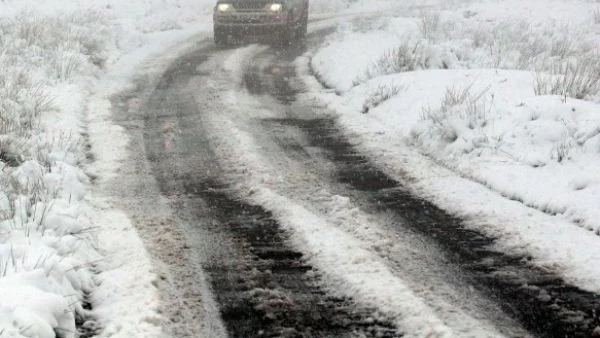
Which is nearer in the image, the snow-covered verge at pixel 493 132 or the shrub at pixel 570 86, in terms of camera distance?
the snow-covered verge at pixel 493 132

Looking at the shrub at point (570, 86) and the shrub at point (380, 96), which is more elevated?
the shrub at point (570, 86)

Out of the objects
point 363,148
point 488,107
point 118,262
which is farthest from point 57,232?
point 488,107

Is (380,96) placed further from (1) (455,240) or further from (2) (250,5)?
(2) (250,5)

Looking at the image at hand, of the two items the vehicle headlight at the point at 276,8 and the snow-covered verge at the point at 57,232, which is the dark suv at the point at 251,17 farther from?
the snow-covered verge at the point at 57,232

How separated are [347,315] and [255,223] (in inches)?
64.7

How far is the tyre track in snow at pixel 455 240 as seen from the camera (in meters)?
3.59

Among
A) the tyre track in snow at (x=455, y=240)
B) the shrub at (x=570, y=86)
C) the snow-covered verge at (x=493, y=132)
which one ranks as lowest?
the tyre track in snow at (x=455, y=240)

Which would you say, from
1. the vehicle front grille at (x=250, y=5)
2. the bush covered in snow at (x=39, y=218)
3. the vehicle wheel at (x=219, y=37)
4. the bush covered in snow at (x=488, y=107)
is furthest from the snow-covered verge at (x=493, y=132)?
the vehicle wheel at (x=219, y=37)

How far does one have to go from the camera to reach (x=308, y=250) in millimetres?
4500

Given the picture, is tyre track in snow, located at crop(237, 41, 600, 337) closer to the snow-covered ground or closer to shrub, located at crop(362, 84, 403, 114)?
shrub, located at crop(362, 84, 403, 114)

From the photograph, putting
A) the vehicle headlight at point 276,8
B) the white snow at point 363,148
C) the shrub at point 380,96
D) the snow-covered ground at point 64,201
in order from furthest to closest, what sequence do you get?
the vehicle headlight at point 276,8
the shrub at point 380,96
the white snow at point 363,148
the snow-covered ground at point 64,201

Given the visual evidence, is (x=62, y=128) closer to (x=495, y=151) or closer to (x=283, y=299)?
(x=283, y=299)

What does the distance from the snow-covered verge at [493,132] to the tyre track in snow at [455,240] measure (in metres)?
0.19

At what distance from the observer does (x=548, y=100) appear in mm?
6895
